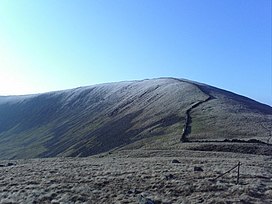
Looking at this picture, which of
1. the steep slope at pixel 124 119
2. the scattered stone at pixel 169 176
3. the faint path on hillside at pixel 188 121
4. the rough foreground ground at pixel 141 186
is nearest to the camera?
the rough foreground ground at pixel 141 186

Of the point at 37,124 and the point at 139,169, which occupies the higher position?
the point at 139,169

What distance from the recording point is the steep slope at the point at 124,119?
207 ft

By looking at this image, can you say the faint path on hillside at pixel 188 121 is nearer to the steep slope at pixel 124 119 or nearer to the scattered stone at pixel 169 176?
the steep slope at pixel 124 119

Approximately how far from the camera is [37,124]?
528 ft

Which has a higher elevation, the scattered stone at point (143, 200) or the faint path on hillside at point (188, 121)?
the faint path on hillside at point (188, 121)

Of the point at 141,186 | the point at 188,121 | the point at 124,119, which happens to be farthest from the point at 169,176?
the point at 124,119

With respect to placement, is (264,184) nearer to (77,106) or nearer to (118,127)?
(118,127)

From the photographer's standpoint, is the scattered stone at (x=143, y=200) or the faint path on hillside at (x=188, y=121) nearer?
the scattered stone at (x=143, y=200)

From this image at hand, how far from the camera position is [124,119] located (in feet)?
330

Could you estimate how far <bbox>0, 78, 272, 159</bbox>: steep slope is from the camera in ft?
207

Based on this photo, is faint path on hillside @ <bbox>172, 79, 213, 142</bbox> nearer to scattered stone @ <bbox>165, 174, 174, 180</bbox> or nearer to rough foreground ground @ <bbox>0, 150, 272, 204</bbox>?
rough foreground ground @ <bbox>0, 150, 272, 204</bbox>

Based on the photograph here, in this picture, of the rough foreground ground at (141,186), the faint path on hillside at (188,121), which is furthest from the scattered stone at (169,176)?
the faint path on hillside at (188,121)

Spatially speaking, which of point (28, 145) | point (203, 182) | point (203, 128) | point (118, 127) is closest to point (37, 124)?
point (28, 145)

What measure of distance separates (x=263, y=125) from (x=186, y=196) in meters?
41.3
